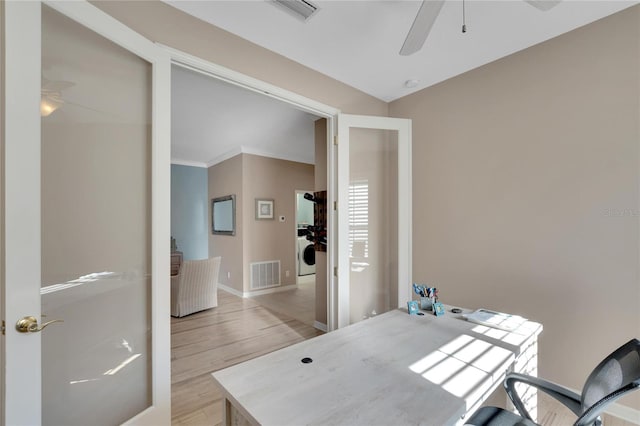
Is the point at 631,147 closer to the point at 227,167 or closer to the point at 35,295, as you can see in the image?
the point at 35,295

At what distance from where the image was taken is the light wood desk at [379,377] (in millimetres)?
862

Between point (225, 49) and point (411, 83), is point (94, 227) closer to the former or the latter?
point (225, 49)

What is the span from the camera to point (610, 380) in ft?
2.96

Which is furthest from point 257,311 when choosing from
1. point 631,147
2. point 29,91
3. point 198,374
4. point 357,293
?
point 631,147

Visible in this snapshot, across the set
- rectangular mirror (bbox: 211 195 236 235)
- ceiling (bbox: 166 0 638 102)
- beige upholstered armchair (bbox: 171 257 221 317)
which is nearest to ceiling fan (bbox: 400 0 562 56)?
ceiling (bbox: 166 0 638 102)

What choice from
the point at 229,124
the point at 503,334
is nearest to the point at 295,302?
the point at 229,124

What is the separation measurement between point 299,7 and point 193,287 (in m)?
3.63

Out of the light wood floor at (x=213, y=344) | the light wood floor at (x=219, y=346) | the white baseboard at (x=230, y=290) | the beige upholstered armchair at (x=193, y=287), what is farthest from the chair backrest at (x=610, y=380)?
the white baseboard at (x=230, y=290)

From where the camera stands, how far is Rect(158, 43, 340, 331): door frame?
1783 millimetres

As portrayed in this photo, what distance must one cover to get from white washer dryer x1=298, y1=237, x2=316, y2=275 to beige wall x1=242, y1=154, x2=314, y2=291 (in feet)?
3.15

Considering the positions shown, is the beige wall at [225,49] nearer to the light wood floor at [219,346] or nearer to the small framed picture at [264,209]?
the light wood floor at [219,346]

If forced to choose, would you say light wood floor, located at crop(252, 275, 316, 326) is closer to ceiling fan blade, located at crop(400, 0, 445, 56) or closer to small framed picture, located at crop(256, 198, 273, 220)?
small framed picture, located at crop(256, 198, 273, 220)

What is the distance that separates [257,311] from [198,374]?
69.3 inches

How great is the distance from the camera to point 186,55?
1748mm
